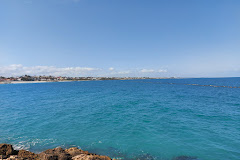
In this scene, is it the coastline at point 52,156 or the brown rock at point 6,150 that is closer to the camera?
the coastline at point 52,156

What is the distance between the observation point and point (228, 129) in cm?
1525

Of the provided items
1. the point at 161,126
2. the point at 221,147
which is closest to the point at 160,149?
the point at 161,126

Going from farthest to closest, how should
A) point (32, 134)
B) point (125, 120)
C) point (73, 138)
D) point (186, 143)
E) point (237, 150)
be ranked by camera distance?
point (125, 120), point (32, 134), point (73, 138), point (186, 143), point (237, 150)

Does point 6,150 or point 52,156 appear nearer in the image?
point 52,156

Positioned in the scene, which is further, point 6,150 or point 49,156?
point 6,150

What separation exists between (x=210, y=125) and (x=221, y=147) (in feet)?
18.9

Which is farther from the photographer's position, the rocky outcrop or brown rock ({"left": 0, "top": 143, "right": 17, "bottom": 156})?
brown rock ({"left": 0, "top": 143, "right": 17, "bottom": 156})

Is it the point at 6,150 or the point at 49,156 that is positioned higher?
the point at 49,156

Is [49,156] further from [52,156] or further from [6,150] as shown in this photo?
[6,150]

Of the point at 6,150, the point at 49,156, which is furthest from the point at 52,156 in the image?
the point at 6,150

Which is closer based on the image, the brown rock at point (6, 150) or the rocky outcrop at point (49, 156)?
the rocky outcrop at point (49, 156)

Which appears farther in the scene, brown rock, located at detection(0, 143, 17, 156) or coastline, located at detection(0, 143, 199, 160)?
brown rock, located at detection(0, 143, 17, 156)

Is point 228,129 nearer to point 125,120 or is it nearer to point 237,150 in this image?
point 237,150

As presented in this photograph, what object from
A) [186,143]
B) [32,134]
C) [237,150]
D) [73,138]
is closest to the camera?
[237,150]
